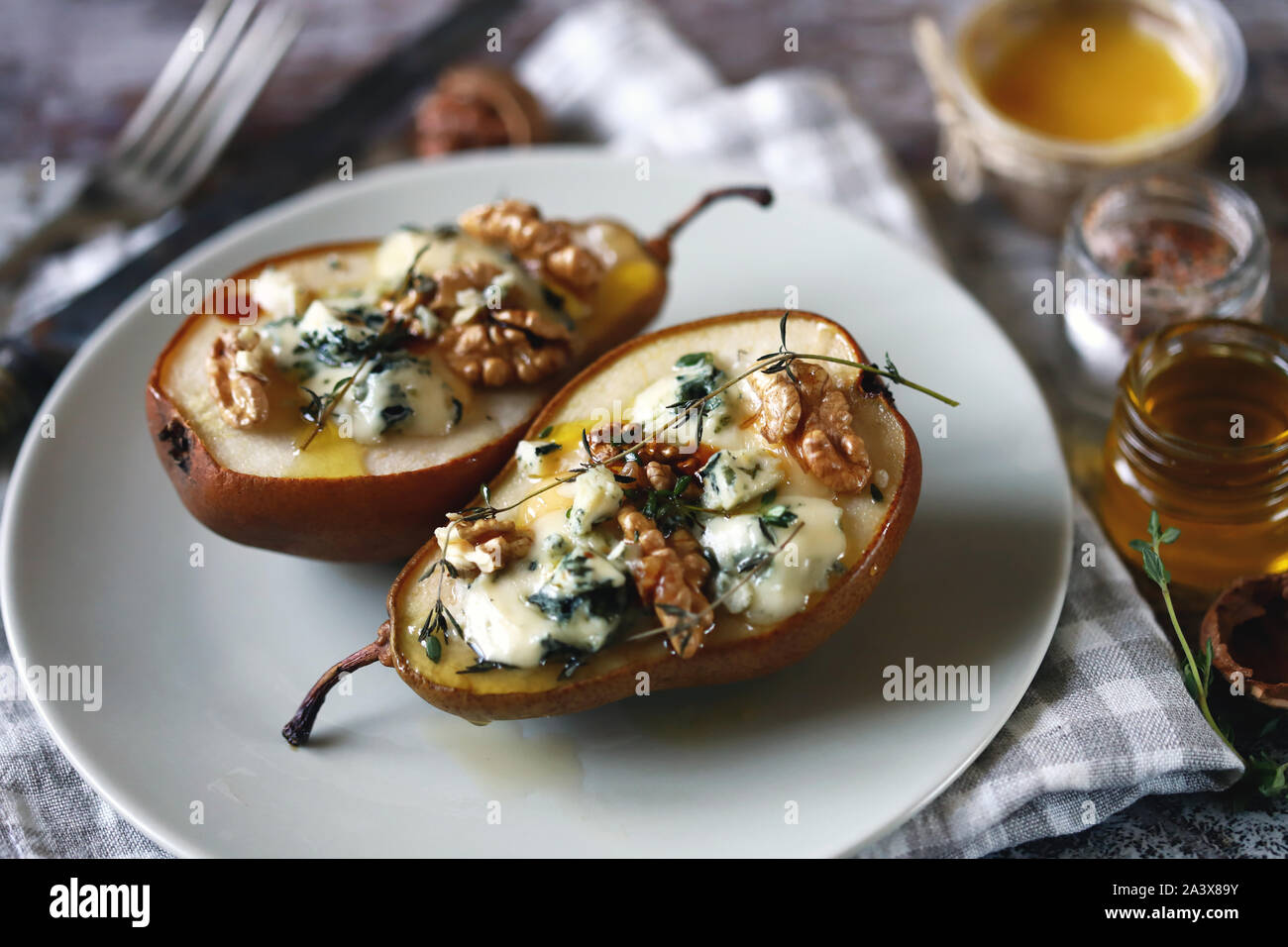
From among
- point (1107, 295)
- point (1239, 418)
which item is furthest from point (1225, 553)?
point (1107, 295)

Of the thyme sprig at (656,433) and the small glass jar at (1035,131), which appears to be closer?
the thyme sprig at (656,433)

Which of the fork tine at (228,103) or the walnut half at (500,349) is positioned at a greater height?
the fork tine at (228,103)

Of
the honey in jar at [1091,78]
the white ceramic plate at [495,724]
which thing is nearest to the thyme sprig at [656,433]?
the white ceramic plate at [495,724]

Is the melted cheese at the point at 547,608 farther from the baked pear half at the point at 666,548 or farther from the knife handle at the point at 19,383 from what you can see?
the knife handle at the point at 19,383

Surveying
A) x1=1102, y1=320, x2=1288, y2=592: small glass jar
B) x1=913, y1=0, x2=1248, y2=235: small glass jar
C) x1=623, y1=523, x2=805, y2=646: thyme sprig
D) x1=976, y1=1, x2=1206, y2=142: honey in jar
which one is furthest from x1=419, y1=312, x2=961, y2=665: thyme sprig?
x1=976, y1=1, x2=1206, y2=142: honey in jar

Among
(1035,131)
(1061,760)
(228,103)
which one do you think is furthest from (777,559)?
(228,103)

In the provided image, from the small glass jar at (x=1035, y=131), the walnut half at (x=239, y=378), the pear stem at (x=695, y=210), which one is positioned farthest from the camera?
the small glass jar at (x=1035, y=131)

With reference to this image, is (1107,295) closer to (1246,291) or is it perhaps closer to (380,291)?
(1246,291)

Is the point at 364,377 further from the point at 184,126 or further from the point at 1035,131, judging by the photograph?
the point at 1035,131
